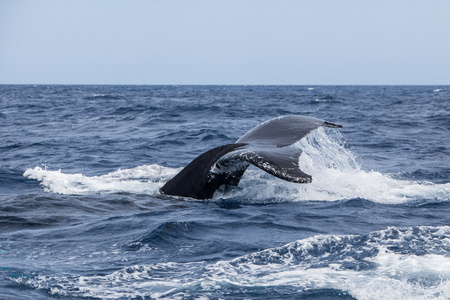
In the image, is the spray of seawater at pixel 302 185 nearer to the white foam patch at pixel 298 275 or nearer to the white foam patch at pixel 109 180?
the white foam patch at pixel 109 180

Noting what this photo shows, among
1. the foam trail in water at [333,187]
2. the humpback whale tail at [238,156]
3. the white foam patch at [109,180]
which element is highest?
the humpback whale tail at [238,156]

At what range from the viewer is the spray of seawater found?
27.2 feet

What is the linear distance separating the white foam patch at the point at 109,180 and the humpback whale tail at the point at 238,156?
2.99 feet

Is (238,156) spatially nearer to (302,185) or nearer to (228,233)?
(228,233)

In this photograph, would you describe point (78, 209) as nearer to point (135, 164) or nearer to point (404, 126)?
point (135, 164)

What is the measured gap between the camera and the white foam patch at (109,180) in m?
8.98

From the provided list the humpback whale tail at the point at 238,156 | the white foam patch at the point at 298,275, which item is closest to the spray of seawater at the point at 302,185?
the humpback whale tail at the point at 238,156

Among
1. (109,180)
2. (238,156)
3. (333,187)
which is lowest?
(109,180)

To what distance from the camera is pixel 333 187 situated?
877 centimetres

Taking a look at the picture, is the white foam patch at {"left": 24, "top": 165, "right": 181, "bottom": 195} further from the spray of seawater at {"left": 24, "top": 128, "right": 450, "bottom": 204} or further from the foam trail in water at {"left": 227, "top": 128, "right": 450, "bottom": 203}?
the foam trail in water at {"left": 227, "top": 128, "right": 450, "bottom": 203}

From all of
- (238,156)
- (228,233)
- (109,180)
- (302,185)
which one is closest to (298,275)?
(228,233)

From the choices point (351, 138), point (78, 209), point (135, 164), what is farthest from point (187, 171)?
point (351, 138)

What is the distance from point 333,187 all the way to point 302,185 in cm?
48

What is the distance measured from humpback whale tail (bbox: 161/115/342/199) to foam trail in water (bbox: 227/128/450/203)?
303 millimetres
